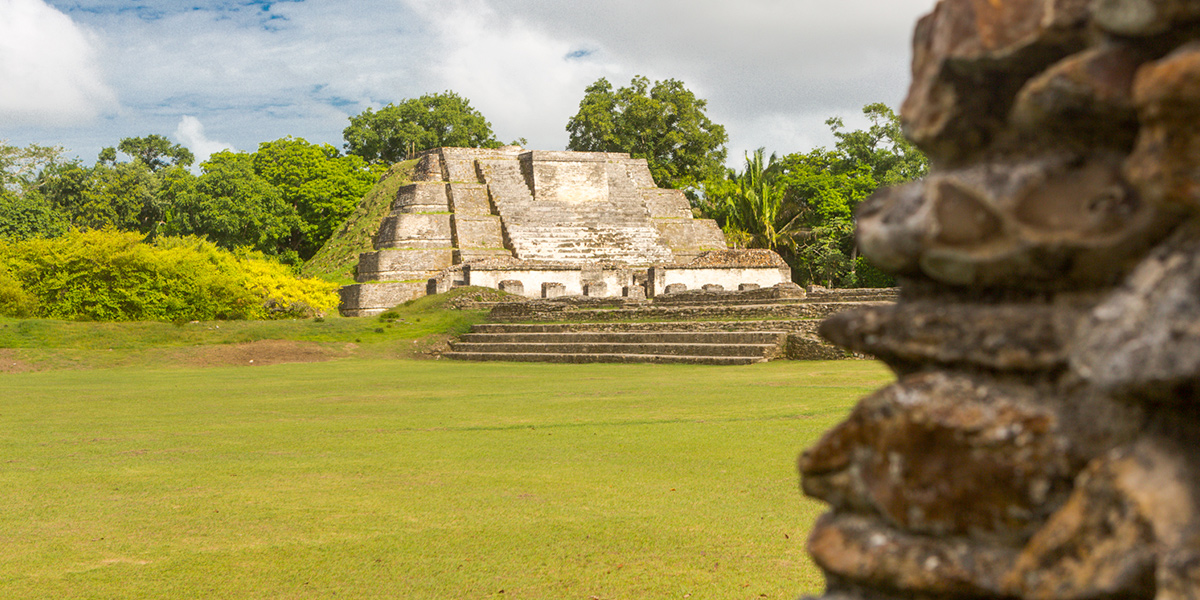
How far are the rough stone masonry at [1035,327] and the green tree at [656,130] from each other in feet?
168

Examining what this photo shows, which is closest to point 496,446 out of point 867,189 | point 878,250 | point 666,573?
point 666,573

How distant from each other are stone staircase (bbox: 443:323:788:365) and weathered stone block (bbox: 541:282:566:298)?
6079 mm

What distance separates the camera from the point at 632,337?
20.4 meters

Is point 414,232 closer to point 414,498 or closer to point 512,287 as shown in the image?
point 512,287

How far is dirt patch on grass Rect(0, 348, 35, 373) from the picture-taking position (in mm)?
18469

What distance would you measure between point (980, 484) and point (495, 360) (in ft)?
64.9

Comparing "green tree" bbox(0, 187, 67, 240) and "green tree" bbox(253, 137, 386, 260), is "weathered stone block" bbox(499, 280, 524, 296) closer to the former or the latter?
"green tree" bbox(253, 137, 386, 260)

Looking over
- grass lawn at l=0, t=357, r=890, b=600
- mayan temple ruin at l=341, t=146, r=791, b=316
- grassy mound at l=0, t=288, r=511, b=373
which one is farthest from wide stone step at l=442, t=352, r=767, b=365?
mayan temple ruin at l=341, t=146, r=791, b=316

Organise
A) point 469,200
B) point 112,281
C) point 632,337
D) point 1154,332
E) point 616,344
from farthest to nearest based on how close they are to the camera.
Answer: point 469,200 → point 112,281 → point 632,337 → point 616,344 → point 1154,332

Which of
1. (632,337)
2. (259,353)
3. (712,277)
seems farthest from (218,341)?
(712,277)

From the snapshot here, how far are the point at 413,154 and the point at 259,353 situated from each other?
32.4 metres

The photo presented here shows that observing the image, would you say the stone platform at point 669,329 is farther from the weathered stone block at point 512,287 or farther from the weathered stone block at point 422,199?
the weathered stone block at point 422,199

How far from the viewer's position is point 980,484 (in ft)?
5.01

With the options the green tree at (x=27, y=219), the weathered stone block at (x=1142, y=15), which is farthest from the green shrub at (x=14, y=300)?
the weathered stone block at (x=1142, y=15)
